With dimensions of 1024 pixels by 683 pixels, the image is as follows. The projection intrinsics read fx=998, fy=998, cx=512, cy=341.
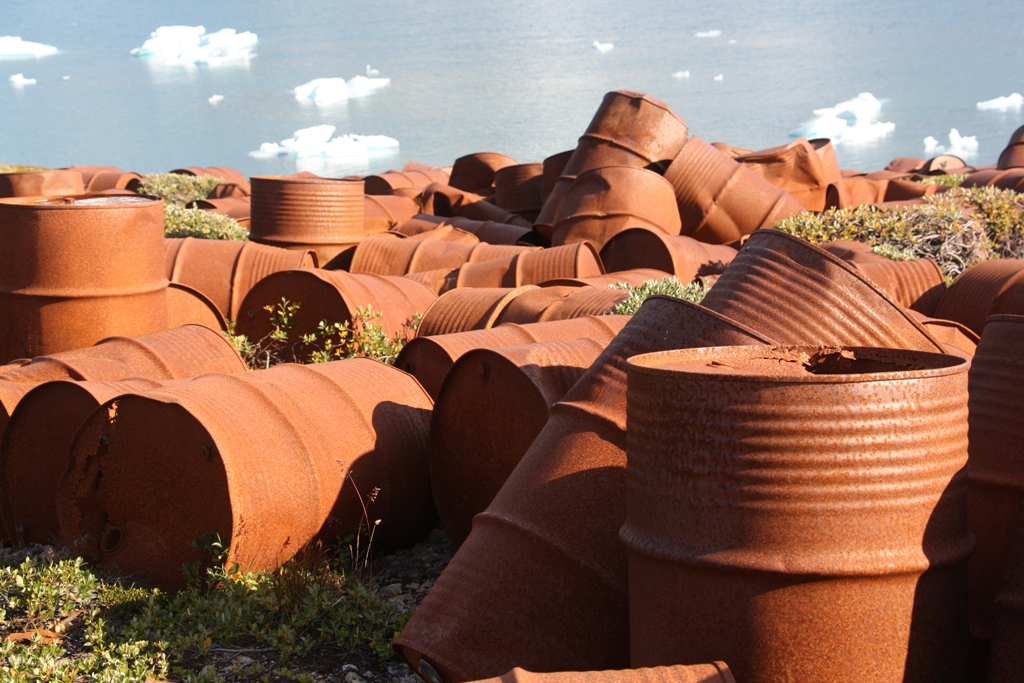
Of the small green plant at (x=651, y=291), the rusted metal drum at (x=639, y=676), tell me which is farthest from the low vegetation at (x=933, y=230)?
the rusted metal drum at (x=639, y=676)

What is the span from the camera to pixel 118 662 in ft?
10.5

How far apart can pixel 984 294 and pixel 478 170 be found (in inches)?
395

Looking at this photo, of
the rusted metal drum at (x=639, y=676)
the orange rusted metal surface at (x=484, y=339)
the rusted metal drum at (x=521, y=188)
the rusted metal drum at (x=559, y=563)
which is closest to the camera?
the rusted metal drum at (x=639, y=676)

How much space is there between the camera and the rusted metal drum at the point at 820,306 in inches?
115

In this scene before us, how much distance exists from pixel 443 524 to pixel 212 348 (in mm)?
1704

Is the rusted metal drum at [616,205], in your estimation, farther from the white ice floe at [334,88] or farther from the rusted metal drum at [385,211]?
the white ice floe at [334,88]

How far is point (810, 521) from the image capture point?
7.27 feet

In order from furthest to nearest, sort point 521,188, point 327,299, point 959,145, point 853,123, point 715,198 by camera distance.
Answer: point 853,123 → point 959,145 → point 521,188 → point 715,198 → point 327,299

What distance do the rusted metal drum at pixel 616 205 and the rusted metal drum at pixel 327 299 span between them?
2.29m

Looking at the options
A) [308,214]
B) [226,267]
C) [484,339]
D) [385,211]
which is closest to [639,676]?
[484,339]

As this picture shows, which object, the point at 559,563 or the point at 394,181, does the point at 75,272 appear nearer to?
the point at 559,563

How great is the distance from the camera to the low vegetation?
799cm

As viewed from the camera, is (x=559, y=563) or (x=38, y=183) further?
(x=38, y=183)

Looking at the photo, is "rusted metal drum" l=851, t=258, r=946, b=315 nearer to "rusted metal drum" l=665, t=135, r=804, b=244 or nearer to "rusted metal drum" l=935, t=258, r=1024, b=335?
"rusted metal drum" l=935, t=258, r=1024, b=335
